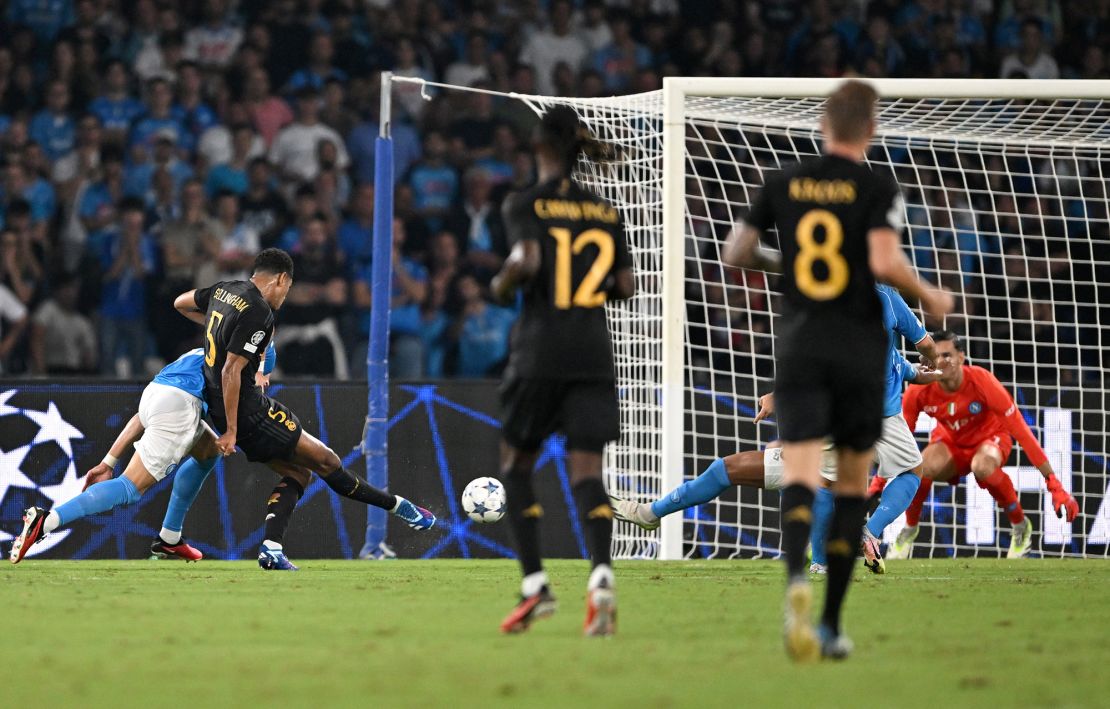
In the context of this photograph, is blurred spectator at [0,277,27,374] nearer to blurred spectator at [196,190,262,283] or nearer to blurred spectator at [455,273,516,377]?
blurred spectator at [196,190,262,283]

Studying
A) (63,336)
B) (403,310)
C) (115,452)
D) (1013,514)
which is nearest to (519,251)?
(115,452)

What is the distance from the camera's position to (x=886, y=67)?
1702 centimetres

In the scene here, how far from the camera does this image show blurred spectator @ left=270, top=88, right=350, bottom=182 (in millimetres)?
15422

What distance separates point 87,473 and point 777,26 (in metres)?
9.80

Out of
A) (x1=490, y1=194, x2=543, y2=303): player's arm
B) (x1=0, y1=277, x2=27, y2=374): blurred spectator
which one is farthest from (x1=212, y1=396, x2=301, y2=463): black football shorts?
(x1=0, y1=277, x2=27, y2=374): blurred spectator

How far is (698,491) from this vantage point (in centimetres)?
957

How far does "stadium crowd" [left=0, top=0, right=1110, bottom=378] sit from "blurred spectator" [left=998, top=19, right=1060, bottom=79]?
0.03 m

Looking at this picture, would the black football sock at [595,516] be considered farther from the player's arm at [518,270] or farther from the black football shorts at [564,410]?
the player's arm at [518,270]

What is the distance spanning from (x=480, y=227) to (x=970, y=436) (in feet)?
19.0

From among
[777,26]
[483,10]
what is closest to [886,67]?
[777,26]

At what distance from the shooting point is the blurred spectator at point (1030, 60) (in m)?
17.0

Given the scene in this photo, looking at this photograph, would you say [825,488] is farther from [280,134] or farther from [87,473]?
[280,134]

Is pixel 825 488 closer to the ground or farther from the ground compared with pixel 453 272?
closer to the ground

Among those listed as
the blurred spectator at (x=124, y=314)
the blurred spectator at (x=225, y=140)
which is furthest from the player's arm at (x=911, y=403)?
the blurred spectator at (x=225, y=140)
